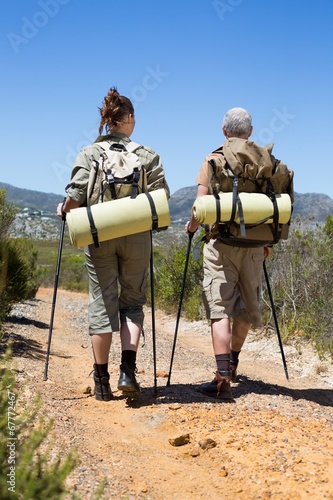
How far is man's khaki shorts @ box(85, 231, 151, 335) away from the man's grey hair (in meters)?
1.12

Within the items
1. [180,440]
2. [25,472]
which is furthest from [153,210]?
[25,472]

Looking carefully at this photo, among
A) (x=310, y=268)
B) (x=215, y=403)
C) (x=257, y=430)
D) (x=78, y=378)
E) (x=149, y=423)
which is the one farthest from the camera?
(x=310, y=268)

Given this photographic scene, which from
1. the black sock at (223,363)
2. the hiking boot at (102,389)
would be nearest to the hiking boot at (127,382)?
the hiking boot at (102,389)

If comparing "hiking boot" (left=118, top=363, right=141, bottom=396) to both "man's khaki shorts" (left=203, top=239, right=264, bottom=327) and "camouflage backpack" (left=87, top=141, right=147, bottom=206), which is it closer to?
"man's khaki shorts" (left=203, top=239, right=264, bottom=327)

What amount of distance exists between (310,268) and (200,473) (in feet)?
18.6

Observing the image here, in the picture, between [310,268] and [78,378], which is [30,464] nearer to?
[78,378]

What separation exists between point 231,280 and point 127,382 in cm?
120

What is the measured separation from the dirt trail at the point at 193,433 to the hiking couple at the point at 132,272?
0.31 meters

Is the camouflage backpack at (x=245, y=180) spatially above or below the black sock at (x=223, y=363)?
above

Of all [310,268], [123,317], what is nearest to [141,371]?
[123,317]

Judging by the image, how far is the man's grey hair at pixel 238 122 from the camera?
485 cm

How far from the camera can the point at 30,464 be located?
226 cm

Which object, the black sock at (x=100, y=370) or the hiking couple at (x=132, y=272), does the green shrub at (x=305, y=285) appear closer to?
the hiking couple at (x=132, y=272)

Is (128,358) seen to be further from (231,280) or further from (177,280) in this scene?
(177,280)
